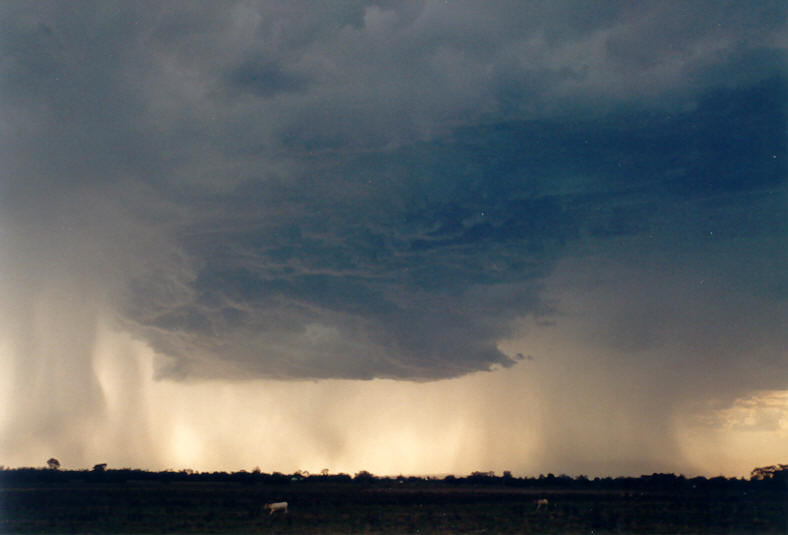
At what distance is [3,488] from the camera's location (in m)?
84.2

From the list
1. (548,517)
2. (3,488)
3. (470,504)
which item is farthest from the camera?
(3,488)

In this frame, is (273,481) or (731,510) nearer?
(731,510)

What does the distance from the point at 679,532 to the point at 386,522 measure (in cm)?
2183

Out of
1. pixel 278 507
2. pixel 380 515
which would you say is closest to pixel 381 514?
pixel 380 515

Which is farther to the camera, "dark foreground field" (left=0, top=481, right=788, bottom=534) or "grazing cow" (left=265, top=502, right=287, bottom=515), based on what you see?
"grazing cow" (left=265, top=502, right=287, bottom=515)

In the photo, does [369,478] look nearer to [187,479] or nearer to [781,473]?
[187,479]

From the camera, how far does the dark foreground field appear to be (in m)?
47.5

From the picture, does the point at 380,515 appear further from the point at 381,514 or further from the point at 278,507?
the point at 278,507

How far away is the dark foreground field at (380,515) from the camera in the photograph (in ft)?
156

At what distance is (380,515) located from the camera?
55844mm

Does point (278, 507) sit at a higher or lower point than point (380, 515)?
higher

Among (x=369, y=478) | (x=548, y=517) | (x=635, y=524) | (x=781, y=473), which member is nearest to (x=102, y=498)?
(x=548, y=517)

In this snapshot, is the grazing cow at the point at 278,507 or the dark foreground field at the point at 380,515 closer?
the dark foreground field at the point at 380,515

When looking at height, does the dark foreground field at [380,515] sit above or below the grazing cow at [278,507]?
below
